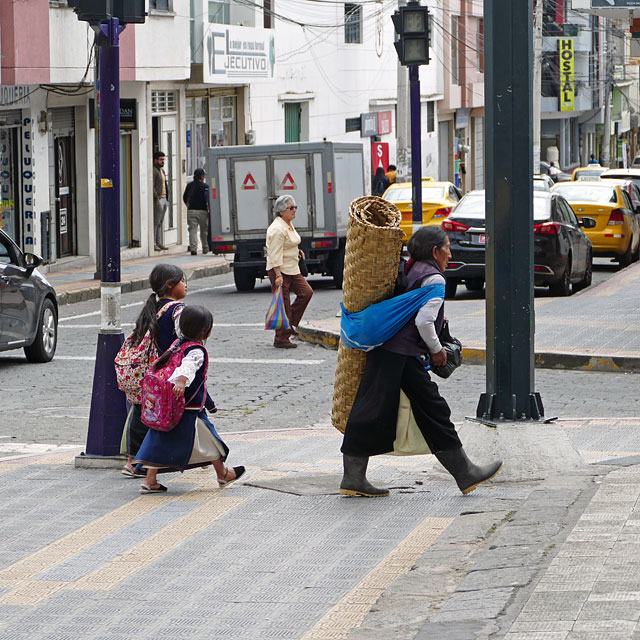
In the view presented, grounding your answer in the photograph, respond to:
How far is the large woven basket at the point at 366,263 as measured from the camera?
25.0 feet

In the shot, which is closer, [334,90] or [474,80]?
[334,90]

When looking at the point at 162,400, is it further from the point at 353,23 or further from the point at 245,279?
the point at 353,23

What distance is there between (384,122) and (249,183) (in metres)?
24.6

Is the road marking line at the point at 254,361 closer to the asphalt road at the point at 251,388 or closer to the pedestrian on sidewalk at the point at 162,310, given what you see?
the asphalt road at the point at 251,388

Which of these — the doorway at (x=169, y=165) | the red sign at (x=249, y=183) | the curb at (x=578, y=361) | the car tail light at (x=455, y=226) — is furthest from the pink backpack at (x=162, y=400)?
the doorway at (x=169, y=165)

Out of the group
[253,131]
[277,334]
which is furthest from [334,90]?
[277,334]

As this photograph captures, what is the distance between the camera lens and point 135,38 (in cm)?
2728

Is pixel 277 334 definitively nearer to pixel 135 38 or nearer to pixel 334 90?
pixel 135 38

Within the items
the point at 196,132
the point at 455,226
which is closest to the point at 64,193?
the point at 196,132

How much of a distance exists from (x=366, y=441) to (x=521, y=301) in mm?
1199

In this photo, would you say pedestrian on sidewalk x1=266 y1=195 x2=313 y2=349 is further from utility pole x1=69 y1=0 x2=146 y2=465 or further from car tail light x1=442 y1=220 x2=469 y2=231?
utility pole x1=69 y1=0 x2=146 y2=465

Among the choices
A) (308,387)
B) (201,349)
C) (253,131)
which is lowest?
(308,387)

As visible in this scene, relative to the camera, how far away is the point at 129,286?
78.1ft

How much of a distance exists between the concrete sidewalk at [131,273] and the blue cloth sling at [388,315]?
1440cm
